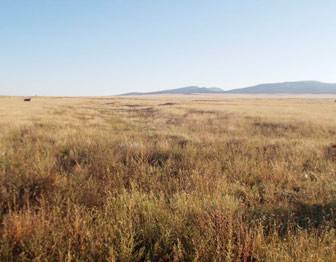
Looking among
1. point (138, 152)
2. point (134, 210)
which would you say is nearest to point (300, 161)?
point (138, 152)

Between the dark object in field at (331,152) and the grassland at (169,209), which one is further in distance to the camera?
the dark object in field at (331,152)

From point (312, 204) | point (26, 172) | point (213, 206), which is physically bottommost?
point (312, 204)

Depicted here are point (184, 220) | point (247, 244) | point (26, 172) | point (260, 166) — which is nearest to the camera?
point (247, 244)

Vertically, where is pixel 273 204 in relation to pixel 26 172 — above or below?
below

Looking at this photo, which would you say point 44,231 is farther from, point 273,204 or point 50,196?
point 273,204

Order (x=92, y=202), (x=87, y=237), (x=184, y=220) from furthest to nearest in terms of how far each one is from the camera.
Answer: (x=92, y=202), (x=184, y=220), (x=87, y=237)

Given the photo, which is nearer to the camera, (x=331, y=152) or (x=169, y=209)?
(x=169, y=209)

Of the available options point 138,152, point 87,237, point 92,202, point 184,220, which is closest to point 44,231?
point 87,237

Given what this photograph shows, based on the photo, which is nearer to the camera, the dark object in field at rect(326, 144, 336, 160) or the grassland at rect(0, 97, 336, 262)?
the grassland at rect(0, 97, 336, 262)

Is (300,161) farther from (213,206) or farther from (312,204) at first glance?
(213,206)

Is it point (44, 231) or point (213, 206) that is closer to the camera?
point (44, 231)

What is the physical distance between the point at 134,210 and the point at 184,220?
639 millimetres

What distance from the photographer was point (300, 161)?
211 inches

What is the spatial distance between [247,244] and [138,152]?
400cm
